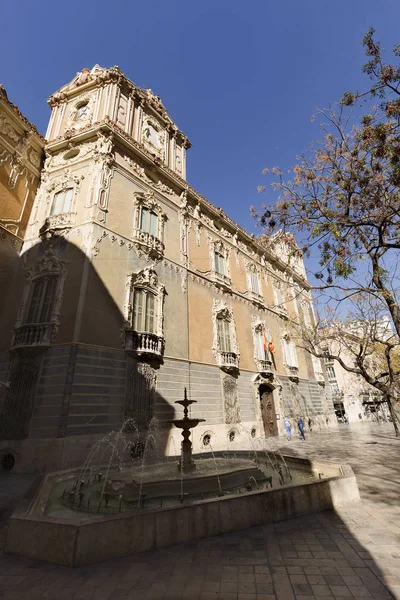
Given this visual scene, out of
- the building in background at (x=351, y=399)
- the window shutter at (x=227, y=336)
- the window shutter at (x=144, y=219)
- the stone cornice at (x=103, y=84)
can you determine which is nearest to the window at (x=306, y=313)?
the building in background at (x=351, y=399)

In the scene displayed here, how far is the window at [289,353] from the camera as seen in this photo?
23.5 metres

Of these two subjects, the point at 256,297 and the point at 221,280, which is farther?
the point at 256,297

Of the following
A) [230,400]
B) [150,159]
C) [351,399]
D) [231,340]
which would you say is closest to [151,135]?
[150,159]

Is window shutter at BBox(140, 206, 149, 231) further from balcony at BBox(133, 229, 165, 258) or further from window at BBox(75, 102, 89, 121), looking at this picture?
window at BBox(75, 102, 89, 121)

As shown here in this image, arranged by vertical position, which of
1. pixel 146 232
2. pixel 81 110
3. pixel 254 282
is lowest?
pixel 146 232

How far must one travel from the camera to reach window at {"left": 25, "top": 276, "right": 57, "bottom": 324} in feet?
38.6

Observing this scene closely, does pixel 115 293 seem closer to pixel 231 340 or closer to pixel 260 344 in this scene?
pixel 231 340

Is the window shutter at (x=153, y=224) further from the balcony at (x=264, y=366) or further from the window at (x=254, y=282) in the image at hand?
the balcony at (x=264, y=366)

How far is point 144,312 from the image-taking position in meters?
13.5

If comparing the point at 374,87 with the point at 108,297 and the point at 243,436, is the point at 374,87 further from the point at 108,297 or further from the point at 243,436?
the point at 243,436

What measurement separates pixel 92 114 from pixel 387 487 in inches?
848

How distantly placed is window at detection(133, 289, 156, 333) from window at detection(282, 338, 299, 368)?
13.7 m

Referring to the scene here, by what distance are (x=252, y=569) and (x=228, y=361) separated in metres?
13.3

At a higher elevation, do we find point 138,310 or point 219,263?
point 219,263
